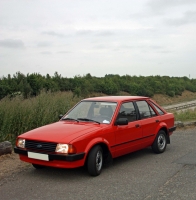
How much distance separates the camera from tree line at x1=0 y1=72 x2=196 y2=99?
35.6 m

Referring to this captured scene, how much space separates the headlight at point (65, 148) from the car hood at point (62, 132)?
0.09 meters

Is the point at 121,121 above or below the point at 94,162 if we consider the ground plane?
above

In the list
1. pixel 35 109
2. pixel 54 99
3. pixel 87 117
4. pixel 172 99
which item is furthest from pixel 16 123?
pixel 172 99

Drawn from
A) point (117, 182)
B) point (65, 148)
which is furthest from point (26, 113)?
point (117, 182)

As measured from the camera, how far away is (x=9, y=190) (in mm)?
5293

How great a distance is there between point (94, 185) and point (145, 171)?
53.7 inches

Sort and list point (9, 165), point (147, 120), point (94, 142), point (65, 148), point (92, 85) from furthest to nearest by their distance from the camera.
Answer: point (92, 85) < point (147, 120) < point (9, 165) < point (94, 142) < point (65, 148)

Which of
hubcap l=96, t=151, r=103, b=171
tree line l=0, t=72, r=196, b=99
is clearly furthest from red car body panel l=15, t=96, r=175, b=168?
tree line l=0, t=72, r=196, b=99

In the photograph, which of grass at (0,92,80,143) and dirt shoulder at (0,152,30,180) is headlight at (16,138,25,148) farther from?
grass at (0,92,80,143)

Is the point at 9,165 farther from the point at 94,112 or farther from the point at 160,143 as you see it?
the point at 160,143

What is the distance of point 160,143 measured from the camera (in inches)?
322

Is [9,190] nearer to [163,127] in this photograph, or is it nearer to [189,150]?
[163,127]

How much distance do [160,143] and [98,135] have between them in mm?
2656

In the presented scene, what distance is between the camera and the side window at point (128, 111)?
7.13m
